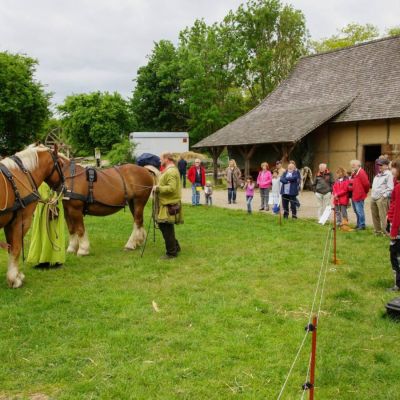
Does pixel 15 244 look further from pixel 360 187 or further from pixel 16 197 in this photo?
pixel 360 187

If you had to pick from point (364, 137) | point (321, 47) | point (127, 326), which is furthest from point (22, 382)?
point (321, 47)

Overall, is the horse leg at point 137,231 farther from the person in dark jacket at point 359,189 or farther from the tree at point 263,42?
the tree at point 263,42

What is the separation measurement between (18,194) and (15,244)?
0.76 m

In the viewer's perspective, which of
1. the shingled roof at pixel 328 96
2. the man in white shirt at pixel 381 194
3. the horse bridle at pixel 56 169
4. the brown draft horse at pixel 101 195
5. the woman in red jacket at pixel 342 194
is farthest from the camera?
the shingled roof at pixel 328 96

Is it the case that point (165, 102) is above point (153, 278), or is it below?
above

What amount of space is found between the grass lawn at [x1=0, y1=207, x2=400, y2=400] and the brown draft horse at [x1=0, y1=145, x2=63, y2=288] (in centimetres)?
49

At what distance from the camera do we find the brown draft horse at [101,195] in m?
8.24

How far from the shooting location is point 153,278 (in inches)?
273

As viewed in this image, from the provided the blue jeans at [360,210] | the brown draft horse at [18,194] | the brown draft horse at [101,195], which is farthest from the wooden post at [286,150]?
the brown draft horse at [18,194]

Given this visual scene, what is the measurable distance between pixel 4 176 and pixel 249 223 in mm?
7242

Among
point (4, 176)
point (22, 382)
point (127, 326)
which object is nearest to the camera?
point (22, 382)

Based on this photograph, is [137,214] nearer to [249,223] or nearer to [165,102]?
[249,223]

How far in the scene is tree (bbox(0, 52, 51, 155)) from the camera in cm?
3064

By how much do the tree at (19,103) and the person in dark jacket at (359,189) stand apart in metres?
25.7
